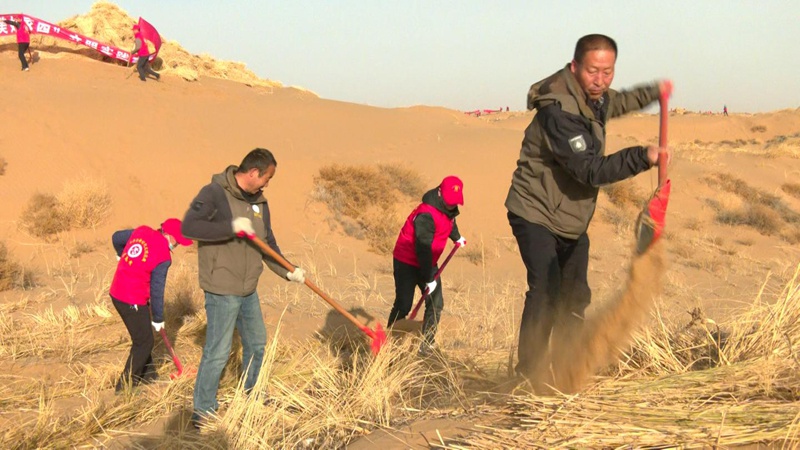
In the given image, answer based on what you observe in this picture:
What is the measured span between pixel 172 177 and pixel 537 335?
12.0m

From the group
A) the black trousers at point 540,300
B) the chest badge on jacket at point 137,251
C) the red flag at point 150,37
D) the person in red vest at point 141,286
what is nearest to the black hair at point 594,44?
the black trousers at point 540,300

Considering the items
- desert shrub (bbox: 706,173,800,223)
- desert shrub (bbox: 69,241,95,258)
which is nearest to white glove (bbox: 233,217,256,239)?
desert shrub (bbox: 69,241,95,258)

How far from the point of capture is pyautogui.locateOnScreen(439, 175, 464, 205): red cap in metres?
5.68

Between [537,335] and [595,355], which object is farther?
[537,335]

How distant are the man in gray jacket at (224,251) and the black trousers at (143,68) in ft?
52.8

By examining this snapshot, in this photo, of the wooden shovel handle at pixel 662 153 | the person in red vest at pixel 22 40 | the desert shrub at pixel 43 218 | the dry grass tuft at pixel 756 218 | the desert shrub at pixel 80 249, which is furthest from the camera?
the person in red vest at pixel 22 40

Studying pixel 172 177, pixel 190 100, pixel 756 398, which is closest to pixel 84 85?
pixel 190 100

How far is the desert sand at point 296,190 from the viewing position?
28.1 ft

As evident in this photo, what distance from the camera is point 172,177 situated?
14.1 meters

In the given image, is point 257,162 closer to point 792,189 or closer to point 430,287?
point 430,287

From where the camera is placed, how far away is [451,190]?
18.7 feet

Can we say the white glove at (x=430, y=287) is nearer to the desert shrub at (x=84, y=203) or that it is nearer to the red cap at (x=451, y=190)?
the red cap at (x=451, y=190)

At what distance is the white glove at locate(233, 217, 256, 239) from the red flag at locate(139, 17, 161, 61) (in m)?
16.5

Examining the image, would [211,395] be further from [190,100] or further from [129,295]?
[190,100]
